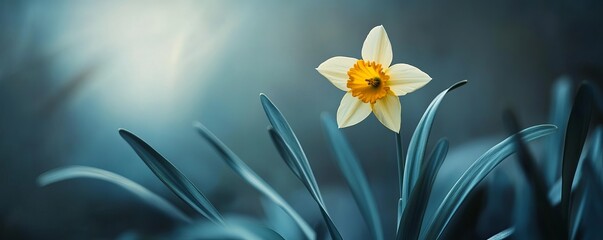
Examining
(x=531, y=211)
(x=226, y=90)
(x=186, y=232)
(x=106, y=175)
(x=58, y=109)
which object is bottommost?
(x=531, y=211)

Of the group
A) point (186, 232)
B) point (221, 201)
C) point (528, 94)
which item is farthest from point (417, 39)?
point (186, 232)

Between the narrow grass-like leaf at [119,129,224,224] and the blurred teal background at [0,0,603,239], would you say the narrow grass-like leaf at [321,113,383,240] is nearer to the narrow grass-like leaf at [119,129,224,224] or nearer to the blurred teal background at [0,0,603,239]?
the narrow grass-like leaf at [119,129,224,224]

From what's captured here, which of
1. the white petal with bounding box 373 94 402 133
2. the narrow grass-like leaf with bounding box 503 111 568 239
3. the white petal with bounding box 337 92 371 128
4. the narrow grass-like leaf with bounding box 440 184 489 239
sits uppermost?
the white petal with bounding box 337 92 371 128

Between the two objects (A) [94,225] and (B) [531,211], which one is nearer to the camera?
(B) [531,211]

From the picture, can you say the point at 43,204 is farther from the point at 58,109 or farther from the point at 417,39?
the point at 417,39

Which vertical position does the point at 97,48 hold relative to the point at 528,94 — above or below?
above

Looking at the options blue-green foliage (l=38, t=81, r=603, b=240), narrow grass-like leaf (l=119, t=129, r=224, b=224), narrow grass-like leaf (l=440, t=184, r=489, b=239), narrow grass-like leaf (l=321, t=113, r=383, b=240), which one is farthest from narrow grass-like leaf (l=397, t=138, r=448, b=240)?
narrow grass-like leaf (l=440, t=184, r=489, b=239)
